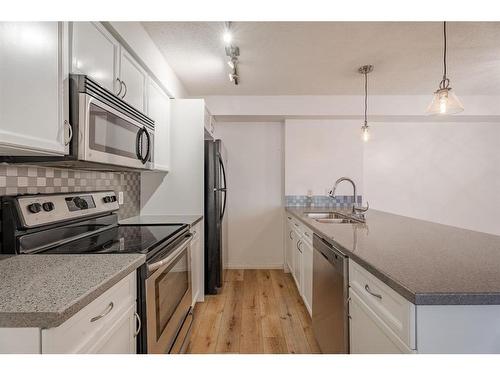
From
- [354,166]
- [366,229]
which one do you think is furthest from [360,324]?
[354,166]

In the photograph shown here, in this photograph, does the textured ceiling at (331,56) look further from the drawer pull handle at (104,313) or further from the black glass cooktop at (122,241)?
the drawer pull handle at (104,313)

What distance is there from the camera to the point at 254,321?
7.70 feet

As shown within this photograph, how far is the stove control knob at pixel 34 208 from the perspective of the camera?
1.24m

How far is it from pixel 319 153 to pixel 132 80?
261cm

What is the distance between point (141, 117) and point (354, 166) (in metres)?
2.92

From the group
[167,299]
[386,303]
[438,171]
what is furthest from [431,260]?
[438,171]

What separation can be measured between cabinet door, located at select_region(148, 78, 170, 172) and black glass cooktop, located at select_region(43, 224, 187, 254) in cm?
62

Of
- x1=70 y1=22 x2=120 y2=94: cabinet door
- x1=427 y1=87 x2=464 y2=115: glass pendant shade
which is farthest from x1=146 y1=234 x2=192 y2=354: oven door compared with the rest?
x1=427 y1=87 x2=464 y2=115: glass pendant shade

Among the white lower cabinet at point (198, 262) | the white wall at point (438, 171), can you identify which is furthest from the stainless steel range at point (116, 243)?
the white wall at point (438, 171)

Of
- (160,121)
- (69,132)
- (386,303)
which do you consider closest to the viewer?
(386,303)

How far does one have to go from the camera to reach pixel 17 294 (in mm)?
758

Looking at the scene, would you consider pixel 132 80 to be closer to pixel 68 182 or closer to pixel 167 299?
pixel 68 182

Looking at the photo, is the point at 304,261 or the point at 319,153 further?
the point at 319,153
